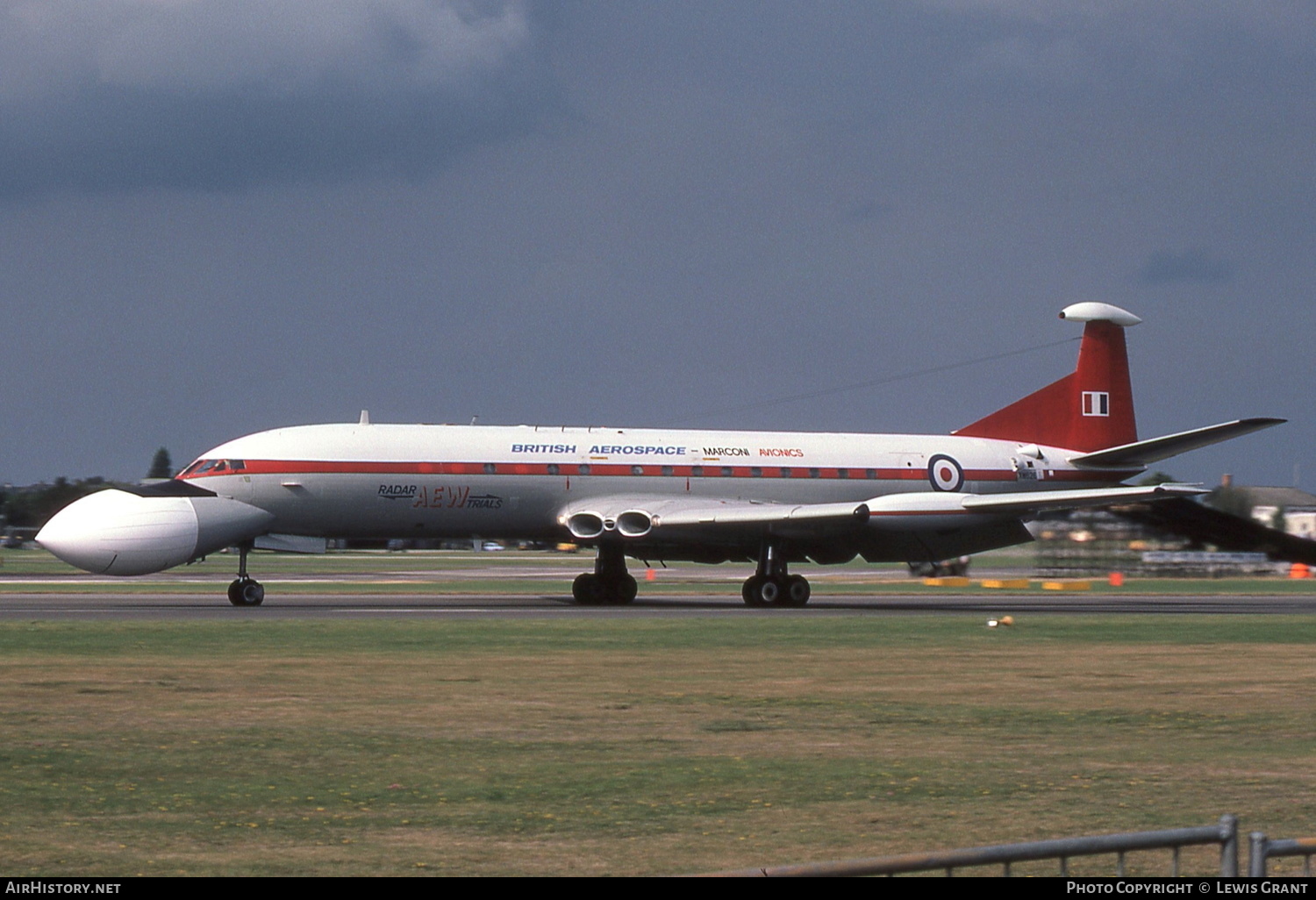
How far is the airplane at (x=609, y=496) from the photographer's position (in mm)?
31859

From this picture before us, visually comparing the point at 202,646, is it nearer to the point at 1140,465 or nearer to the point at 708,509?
the point at 708,509

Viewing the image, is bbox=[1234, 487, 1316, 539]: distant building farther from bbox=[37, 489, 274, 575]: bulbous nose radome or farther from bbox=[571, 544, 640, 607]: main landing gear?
bbox=[37, 489, 274, 575]: bulbous nose radome

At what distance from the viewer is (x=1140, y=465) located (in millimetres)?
39688

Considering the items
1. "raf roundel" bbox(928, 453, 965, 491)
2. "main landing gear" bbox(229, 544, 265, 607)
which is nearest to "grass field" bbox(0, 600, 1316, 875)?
"main landing gear" bbox(229, 544, 265, 607)

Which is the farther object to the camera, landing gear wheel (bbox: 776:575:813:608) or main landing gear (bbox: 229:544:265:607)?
landing gear wheel (bbox: 776:575:813:608)

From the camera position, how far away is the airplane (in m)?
31.9

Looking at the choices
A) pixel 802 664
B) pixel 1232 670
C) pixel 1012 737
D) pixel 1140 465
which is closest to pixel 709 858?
pixel 1012 737

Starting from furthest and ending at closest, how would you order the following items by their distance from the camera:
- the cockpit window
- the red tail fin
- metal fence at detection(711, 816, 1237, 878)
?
the red tail fin
the cockpit window
metal fence at detection(711, 816, 1237, 878)

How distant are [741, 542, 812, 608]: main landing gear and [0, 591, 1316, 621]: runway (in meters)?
0.44

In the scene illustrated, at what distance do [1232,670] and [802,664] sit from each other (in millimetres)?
5561

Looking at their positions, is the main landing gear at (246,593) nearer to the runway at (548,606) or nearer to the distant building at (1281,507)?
the runway at (548,606)

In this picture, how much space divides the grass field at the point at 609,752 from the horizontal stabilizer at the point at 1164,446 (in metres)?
12.6

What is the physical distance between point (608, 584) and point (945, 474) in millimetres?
8716

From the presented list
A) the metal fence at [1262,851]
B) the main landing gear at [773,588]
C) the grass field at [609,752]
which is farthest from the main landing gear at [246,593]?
the metal fence at [1262,851]
